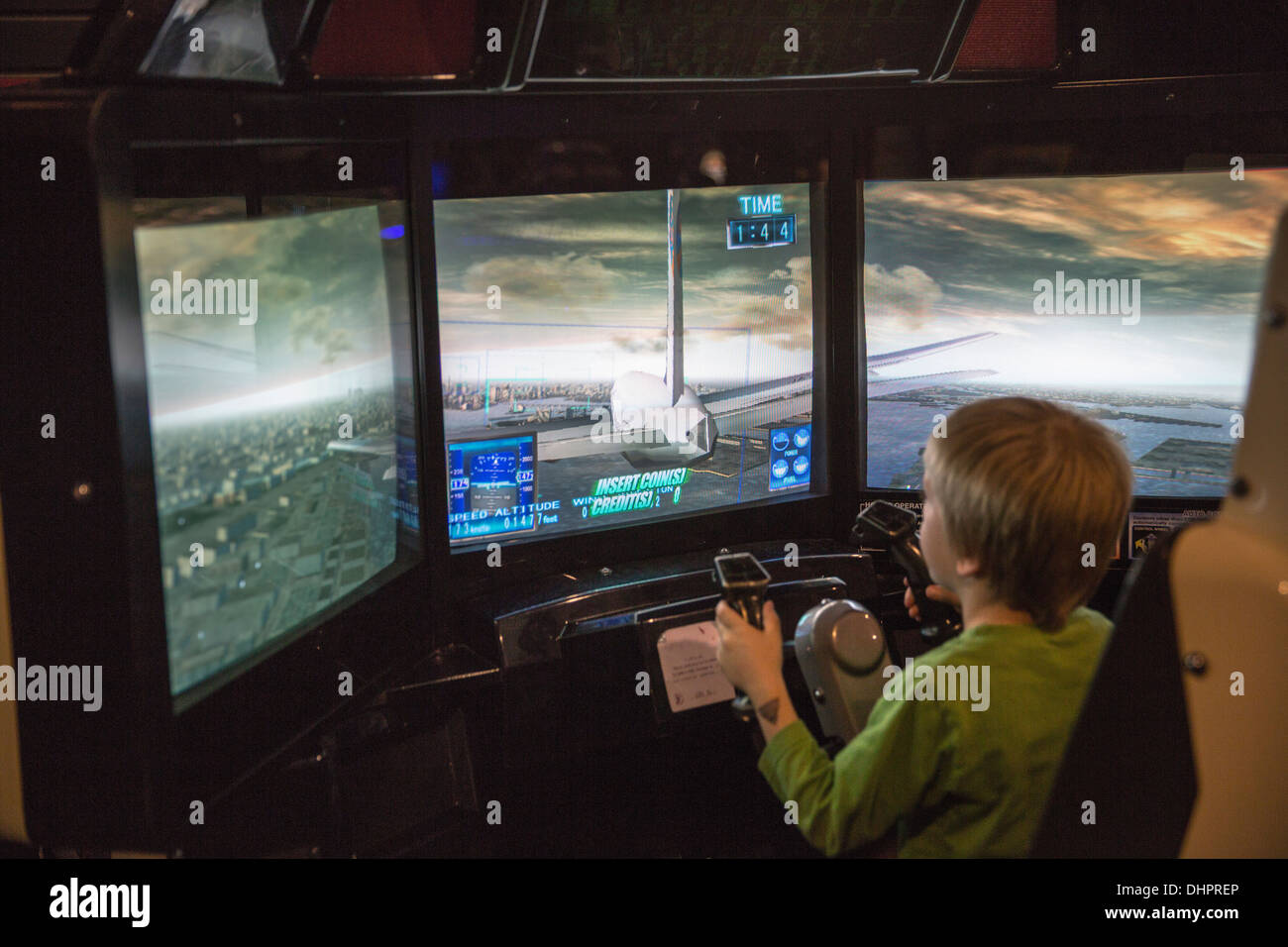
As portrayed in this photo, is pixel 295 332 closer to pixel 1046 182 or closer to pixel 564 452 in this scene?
pixel 564 452

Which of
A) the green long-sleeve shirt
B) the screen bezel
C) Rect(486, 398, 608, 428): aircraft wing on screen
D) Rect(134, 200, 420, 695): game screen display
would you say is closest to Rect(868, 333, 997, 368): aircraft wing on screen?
the screen bezel

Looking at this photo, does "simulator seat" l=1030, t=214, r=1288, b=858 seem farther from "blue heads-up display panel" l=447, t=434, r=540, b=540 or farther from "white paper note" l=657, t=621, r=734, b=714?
"blue heads-up display panel" l=447, t=434, r=540, b=540

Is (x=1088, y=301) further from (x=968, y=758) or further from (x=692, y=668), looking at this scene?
(x=968, y=758)

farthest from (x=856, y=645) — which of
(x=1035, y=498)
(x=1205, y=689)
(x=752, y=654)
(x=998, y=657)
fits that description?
(x=1205, y=689)

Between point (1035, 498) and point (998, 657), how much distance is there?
0.22 m

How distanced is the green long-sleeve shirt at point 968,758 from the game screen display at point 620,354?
1149 millimetres

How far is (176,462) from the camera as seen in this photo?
4.42ft

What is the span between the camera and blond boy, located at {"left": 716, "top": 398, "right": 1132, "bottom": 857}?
1346mm

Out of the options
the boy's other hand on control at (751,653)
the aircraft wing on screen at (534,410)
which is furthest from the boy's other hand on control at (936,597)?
the aircraft wing on screen at (534,410)

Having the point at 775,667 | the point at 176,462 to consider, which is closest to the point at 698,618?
the point at 775,667

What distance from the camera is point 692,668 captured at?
88.9 inches

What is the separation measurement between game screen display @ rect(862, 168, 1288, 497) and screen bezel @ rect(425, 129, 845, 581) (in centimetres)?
14

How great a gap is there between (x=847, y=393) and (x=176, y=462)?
6.06 feet

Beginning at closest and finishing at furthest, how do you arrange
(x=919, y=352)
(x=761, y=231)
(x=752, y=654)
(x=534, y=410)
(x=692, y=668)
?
(x=752, y=654) → (x=692, y=668) → (x=534, y=410) → (x=761, y=231) → (x=919, y=352)
